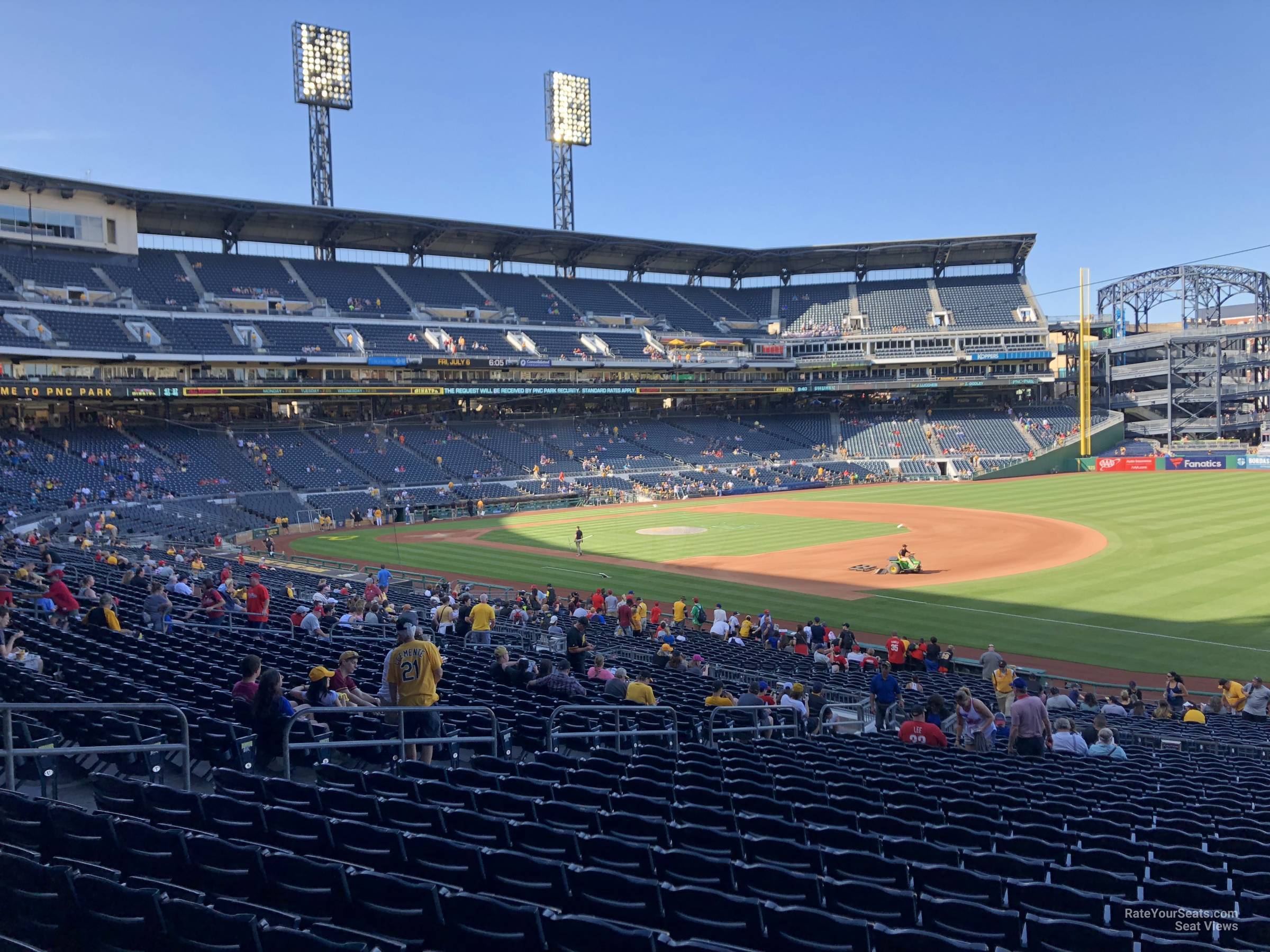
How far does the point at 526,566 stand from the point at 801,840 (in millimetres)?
31555

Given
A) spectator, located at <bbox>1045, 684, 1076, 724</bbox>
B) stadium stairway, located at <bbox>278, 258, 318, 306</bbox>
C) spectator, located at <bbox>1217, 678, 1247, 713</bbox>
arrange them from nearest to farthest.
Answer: spectator, located at <bbox>1045, 684, 1076, 724</bbox> < spectator, located at <bbox>1217, 678, 1247, 713</bbox> < stadium stairway, located at <bbox>278, 258, 318, 306</bbox>

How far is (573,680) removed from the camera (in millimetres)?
12133

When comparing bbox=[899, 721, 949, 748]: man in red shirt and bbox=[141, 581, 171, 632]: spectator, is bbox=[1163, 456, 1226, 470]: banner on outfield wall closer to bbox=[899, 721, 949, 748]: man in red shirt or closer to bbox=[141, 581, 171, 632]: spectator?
bbox=[899, 721, 949, 748]: man in red shirt

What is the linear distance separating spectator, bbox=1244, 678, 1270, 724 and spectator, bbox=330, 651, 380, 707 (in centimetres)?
1575

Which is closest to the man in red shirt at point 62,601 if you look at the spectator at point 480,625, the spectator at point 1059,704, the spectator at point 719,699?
the spectator at point 480,625

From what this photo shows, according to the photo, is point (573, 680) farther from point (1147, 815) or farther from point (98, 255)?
point (98, 255)

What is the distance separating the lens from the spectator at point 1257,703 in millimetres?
16266

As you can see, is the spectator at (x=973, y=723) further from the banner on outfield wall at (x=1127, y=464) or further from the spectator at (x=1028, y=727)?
the banner on outfield wall at (x=1127, y=464)

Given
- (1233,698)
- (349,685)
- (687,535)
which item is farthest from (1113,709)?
(687,535)

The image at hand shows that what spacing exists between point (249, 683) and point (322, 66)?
68.2 m

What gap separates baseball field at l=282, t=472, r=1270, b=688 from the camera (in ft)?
80.1

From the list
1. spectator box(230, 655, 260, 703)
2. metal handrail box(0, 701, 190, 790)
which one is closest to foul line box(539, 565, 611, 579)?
spectator box(230, 655, 260, 703)

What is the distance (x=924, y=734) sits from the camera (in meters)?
11.8

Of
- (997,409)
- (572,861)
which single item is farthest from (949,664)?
(997,409)
